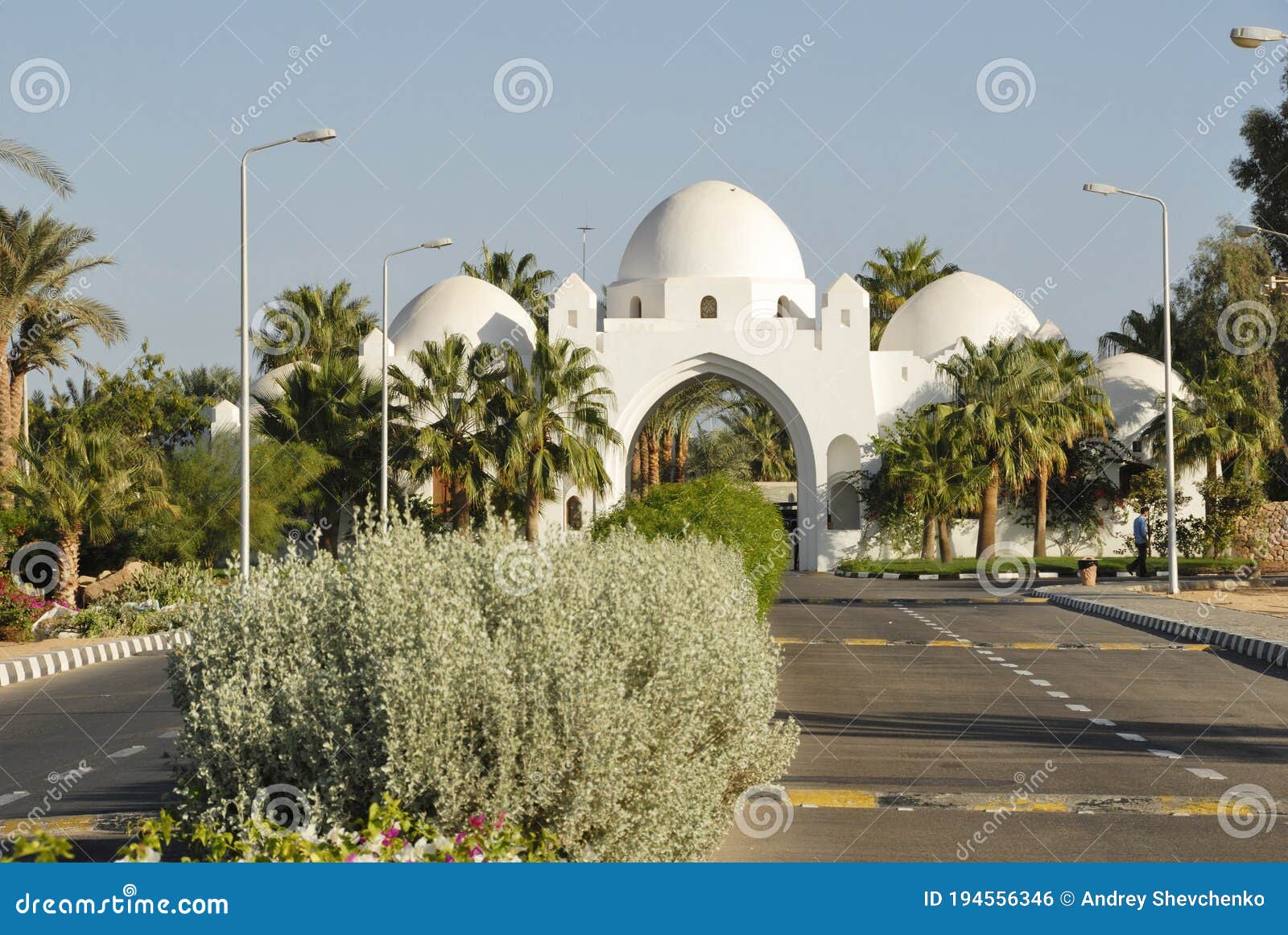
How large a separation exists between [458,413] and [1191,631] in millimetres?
23242

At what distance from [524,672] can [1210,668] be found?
12.5m

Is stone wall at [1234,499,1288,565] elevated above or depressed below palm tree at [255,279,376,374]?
below

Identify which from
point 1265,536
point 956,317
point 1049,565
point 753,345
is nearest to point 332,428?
point 753,345

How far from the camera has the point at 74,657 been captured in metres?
18.2

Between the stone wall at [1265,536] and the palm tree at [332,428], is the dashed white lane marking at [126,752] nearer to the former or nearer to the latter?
the palm tree at [332,428]

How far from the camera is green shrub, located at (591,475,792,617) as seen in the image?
64.8 ft

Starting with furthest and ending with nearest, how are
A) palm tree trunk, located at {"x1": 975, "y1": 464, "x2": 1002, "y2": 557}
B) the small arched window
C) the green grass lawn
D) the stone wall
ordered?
1. the small arched window
2. palm tree trunk, located at {"x1": 975, "y1": 464, "x2": 1002, "y2": 557}
3. the stone wall
4. the green grass lawn

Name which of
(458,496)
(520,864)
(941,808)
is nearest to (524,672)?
(520,864)

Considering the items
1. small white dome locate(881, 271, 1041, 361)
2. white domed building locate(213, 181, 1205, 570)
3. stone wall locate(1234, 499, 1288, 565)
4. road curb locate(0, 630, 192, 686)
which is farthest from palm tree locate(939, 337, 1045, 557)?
road curb locate(0, 630, 192, 686)

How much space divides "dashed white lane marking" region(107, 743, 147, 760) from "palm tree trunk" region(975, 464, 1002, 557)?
34.7 m

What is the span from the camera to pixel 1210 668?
1608cm

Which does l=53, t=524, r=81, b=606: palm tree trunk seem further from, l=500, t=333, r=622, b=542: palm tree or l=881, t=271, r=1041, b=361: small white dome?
l=881, t=271, r=1041, b=361: small white dome

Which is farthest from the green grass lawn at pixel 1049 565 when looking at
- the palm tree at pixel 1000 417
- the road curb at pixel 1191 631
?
the road curb at pixel 1191 631

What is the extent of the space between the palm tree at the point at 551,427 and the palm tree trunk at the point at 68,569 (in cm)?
1521
